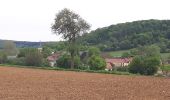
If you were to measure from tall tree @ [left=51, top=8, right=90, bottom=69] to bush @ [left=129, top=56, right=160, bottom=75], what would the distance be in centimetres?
1113

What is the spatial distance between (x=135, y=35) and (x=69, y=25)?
156ft

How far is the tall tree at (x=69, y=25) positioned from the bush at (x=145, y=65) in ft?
36.5

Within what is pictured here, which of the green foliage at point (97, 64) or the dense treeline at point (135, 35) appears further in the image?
the dense treeline at point (135, 35)

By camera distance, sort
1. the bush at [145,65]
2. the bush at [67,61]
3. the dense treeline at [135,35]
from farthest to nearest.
→ 1. the dense treeline at [135,35]
2. the bush at [67,61]
3. the bush at [145,65]

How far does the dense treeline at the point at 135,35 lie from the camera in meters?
103

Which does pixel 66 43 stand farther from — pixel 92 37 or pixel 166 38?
pixel 92 37

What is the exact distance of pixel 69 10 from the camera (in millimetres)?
60688

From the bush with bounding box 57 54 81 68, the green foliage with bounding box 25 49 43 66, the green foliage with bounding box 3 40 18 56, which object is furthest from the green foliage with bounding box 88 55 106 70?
the green foliage with bounding box 3 40 18 56

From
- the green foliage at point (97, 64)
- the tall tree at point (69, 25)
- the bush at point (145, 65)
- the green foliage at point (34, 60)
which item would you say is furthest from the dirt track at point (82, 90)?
the green foliage at point (34, 60)

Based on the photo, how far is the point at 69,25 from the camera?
6009 centimetres

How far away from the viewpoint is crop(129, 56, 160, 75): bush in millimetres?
49897

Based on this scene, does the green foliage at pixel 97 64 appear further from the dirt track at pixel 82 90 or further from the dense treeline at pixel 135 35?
the dense treeline at pixel 135 35

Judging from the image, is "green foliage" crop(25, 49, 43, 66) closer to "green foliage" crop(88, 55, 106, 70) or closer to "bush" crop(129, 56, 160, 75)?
"green foliage" crop(88, 55, 106, 70)

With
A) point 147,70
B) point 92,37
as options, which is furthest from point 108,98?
point 92,37
